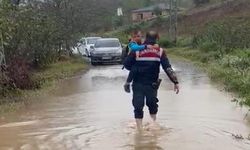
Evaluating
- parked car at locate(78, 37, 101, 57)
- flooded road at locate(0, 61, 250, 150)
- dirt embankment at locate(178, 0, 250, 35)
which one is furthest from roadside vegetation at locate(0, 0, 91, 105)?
dirt embankment at locate(178, 0, 250, 35)

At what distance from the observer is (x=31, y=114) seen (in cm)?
1274

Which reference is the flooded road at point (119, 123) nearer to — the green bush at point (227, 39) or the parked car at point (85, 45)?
the green bush at point (227, 39)

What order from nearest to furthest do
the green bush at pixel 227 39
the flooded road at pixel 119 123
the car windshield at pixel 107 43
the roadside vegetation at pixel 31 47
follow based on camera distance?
1. the flooded road at pixel 119 123
2. the roadside vegetation at pixel 31 47
3. the green bush at pixel 227 39
4. the car windshield at pixel 107 43

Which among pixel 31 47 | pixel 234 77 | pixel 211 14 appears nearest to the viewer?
pixel 234 77

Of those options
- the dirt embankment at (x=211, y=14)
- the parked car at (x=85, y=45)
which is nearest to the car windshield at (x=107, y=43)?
the parked car at (x=85, y=45)

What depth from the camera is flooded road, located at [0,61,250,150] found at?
9164 mm

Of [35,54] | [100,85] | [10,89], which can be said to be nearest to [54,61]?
[35,54]

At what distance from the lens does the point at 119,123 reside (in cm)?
1123

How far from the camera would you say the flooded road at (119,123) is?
9.16 m

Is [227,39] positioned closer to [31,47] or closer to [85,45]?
[31,47]

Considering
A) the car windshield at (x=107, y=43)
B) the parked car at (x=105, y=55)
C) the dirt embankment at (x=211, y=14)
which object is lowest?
the parked car at (x=105, y=55)

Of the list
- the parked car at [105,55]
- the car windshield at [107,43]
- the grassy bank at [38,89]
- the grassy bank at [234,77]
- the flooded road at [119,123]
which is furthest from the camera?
the car windshield at [107,43]

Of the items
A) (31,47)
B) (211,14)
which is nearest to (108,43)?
(31,47)

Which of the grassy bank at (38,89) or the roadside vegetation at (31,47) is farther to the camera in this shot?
the roadside vegetation at (31,47)
